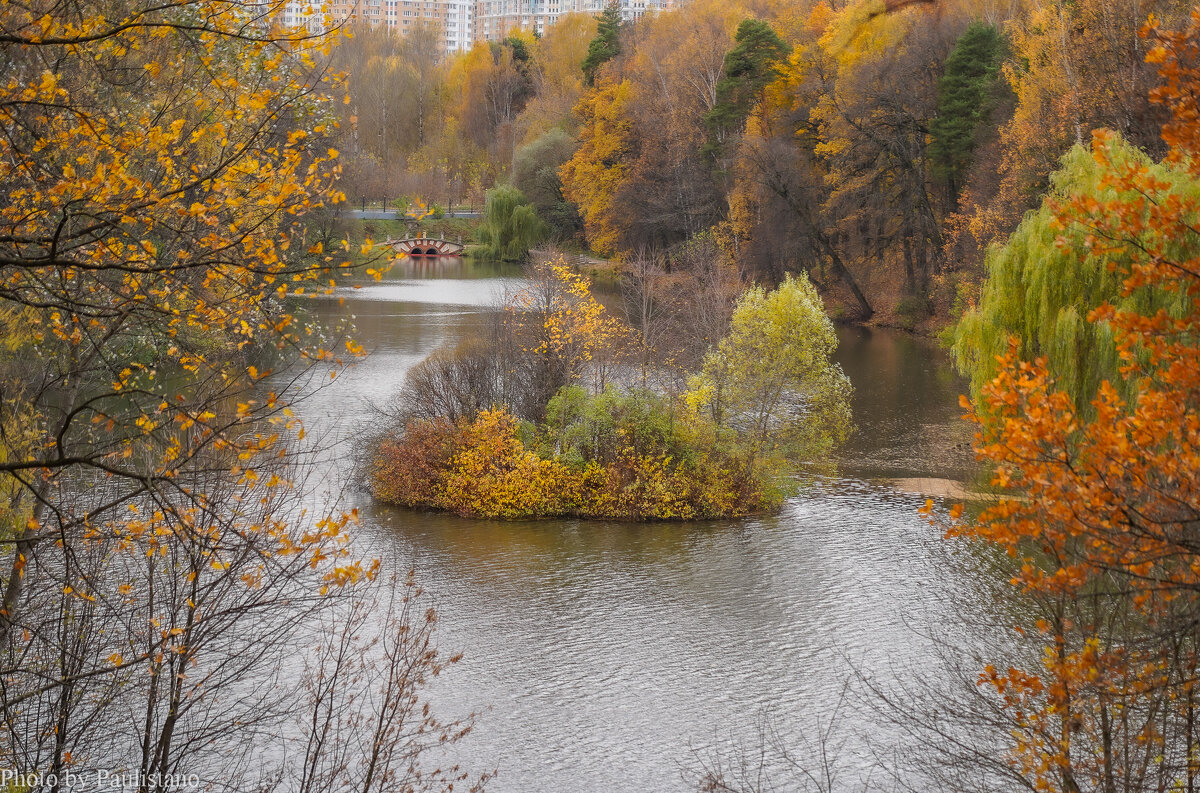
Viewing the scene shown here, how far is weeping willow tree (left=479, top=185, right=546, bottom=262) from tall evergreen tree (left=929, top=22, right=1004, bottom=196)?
28.1 meters

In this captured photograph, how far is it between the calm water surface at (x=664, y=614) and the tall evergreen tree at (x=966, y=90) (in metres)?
16.5

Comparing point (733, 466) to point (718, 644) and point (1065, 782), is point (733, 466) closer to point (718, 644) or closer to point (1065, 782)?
point (718, 644)

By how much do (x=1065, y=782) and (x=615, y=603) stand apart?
9355 millimetres

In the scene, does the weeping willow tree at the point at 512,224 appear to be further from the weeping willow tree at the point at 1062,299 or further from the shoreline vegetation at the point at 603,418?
the weeping willow tree at the point at 1062,299

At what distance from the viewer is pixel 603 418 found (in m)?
21.4

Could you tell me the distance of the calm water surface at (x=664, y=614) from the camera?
473 inches

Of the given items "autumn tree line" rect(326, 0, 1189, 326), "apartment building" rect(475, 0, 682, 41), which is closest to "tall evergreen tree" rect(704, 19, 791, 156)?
"autumn tree line" rect(326, 0, 1189, 326)

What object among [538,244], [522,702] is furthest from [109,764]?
[538,244]

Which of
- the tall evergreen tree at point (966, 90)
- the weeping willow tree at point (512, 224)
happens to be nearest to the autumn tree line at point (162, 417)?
the tall evergreen tree at point (966, 90)

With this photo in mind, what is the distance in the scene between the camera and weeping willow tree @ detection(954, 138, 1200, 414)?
16.6 meters

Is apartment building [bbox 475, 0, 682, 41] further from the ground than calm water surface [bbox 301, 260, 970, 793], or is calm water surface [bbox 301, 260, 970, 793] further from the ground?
apartment building [bbox 475, 0, 682, 41]

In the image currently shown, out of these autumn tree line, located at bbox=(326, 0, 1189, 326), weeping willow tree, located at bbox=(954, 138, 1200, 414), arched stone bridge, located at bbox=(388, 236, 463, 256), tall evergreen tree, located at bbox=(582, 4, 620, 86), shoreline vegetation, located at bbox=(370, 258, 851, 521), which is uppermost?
tall evergreen tree, located at bbox=(582, 4, 620, 86)

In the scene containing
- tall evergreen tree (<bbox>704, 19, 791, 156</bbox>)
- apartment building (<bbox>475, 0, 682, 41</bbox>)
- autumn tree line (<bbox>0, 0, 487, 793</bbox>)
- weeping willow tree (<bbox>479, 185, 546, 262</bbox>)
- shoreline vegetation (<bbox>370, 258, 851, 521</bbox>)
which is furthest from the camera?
apartment building (<bbox>475, 0, 682, 41</bbox>)

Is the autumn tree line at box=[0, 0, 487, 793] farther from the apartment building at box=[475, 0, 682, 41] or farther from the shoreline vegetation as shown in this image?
the apartment building at box=[475, 0, 682, 41]
